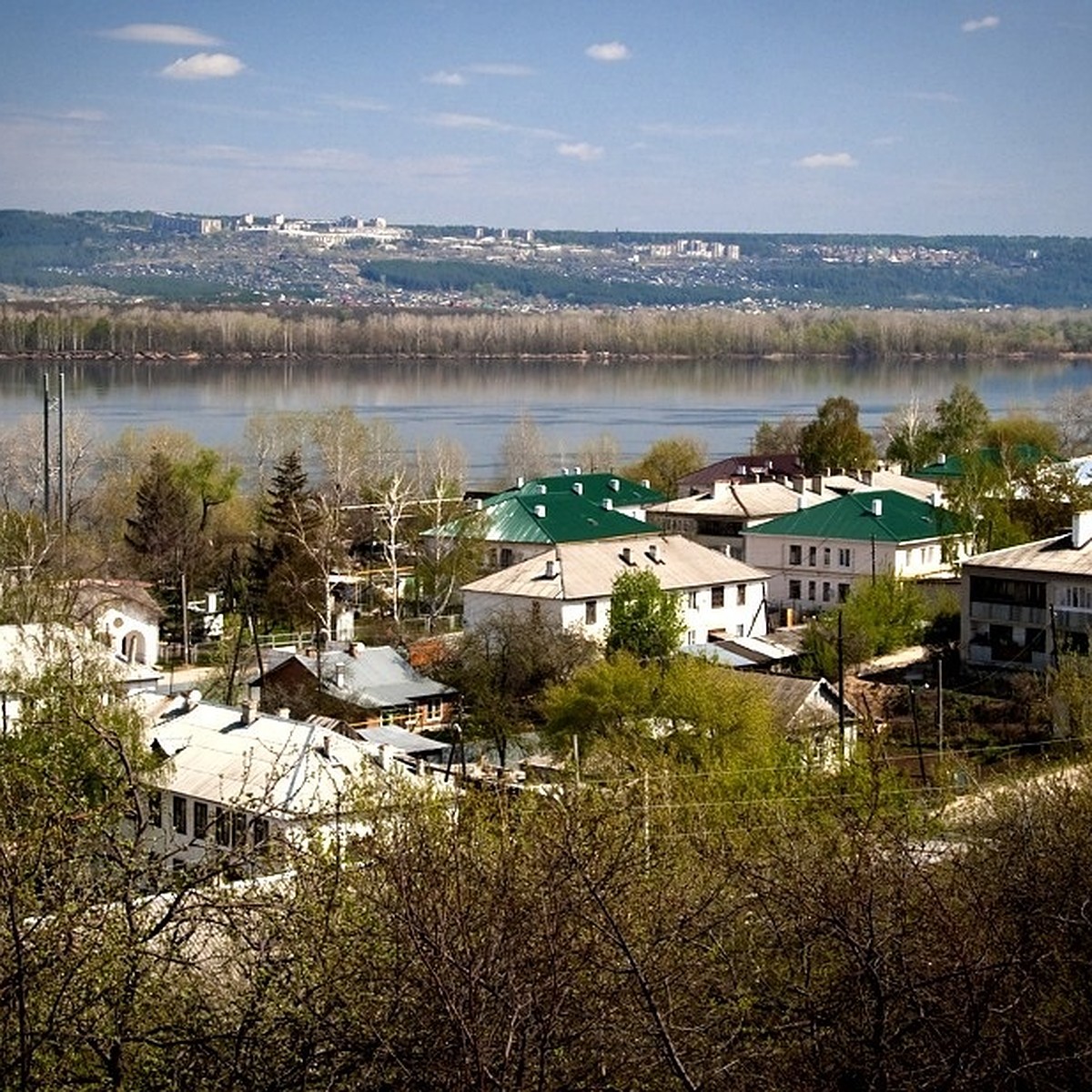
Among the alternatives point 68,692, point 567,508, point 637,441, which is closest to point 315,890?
point 68,692

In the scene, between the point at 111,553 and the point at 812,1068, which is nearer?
the point at 812,1068

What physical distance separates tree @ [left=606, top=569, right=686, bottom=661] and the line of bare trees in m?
65.9

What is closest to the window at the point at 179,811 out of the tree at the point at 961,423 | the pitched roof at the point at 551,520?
the pitched roof at the point at 551,520

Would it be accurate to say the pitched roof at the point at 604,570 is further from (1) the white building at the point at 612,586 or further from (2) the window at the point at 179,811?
(2) the window at the point at 179,811

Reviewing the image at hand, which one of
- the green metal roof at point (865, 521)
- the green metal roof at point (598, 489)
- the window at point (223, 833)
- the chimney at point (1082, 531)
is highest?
the window at point (223, 833)

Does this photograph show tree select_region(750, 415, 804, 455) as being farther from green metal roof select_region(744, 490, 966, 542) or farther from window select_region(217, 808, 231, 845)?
window select_region(217, 808, 231, 845)

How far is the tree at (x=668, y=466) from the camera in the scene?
2909cm

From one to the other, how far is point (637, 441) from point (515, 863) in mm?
36269

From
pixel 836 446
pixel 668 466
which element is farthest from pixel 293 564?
pixel 836 446

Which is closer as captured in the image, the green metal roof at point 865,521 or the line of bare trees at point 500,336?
the green metal roof at point 865,521

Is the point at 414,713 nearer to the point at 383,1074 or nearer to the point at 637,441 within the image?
the point at 383,1074

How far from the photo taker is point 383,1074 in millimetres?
3758

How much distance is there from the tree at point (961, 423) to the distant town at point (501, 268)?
360 feet

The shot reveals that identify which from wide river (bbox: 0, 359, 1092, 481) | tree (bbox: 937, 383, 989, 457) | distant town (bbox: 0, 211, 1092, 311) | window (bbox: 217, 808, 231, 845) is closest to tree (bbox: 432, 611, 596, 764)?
window (bbox: 217, 808, 231, 845)
